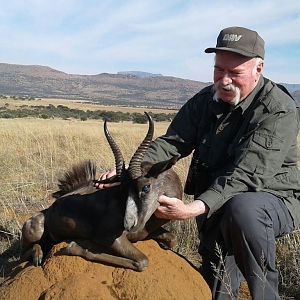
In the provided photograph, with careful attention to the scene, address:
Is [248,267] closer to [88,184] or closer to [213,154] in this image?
[213,154]

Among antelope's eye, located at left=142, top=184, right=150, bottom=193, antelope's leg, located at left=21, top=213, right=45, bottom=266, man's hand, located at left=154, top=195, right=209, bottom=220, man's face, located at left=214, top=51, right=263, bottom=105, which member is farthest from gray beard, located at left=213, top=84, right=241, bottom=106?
antelope's leg, located at left=21, top=213, right=45, bottom=266

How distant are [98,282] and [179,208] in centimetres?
103

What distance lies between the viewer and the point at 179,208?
16.3 ft

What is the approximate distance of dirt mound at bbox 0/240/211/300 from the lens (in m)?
4.80

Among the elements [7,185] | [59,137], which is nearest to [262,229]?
[7,185]

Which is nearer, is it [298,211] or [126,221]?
[126,221]

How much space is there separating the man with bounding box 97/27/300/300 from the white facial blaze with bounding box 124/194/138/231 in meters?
0.26

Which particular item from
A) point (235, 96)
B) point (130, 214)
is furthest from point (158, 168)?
point (235, 96)

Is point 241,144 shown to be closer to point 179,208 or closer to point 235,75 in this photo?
point 235,75

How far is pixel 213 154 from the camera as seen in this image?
5.98m

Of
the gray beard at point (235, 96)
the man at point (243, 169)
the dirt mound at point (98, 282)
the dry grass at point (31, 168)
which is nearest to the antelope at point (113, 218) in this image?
the dirt mound at point (98, 282)

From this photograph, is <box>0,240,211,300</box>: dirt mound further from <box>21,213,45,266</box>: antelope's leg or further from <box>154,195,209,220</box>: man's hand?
<box>21,213,45,266</box>: antelope's leg

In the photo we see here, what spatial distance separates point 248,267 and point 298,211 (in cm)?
92

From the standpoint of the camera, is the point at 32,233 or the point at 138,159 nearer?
the point at 138,159
